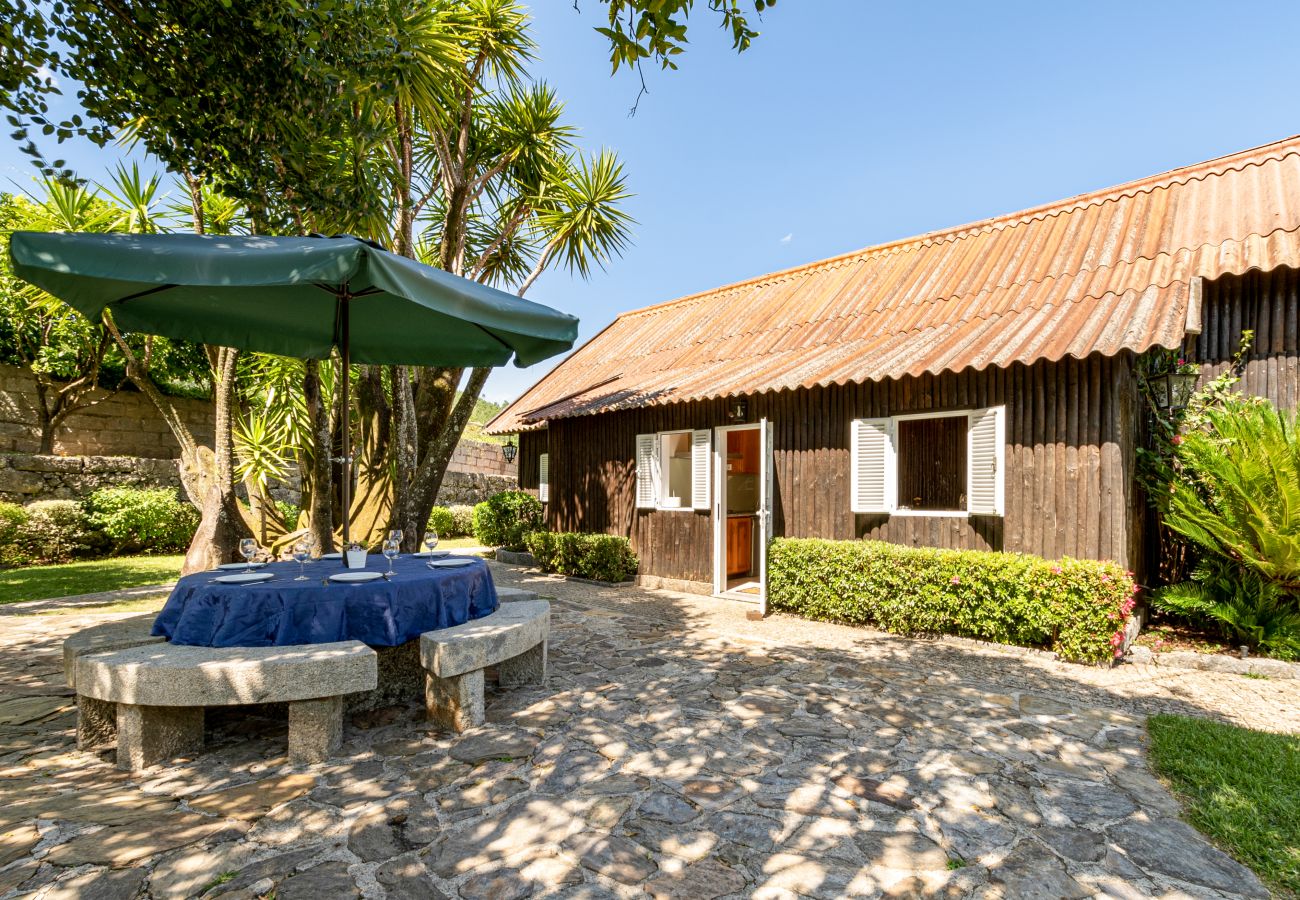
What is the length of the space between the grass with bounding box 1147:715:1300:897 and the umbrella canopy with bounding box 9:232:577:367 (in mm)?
4285

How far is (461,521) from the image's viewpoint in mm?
15844

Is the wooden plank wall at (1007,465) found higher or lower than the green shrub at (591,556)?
higher

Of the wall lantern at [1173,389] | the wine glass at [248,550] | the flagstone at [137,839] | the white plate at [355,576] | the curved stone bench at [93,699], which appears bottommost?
the flagstone at [137,839]

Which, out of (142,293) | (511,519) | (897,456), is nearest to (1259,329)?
(897,456)

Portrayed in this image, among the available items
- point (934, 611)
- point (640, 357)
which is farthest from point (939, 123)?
point (934, 611)

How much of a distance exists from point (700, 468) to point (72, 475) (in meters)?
11.0

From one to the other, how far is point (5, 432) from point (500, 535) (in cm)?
917

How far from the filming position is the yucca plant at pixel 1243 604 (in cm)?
494

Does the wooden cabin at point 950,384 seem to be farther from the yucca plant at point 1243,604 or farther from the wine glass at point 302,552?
the wine glass at point 302,552

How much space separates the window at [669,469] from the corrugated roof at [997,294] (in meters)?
0.78

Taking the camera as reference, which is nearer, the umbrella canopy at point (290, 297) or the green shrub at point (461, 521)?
the umbrella canopy at point (290, 297)

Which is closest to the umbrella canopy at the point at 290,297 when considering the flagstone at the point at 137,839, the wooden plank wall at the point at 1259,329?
the flagstone at the point at 137,839

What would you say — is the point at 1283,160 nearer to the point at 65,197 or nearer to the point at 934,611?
the point at 934,611

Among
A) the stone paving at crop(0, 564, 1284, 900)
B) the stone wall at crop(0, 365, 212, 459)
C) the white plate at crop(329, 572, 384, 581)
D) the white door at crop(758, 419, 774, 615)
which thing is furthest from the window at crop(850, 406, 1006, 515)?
the stone wall at crop(0, 365, 212, 459)
